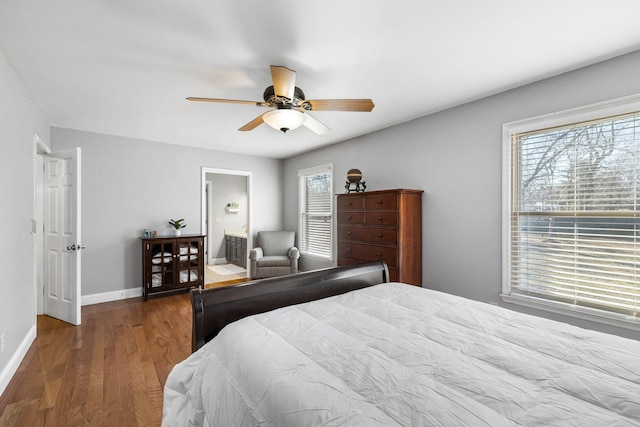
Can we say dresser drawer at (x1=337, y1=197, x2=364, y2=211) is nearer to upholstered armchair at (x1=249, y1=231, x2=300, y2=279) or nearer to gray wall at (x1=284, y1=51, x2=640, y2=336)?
gray wall at (x1=284, y1=51, x2=640, y2=336)

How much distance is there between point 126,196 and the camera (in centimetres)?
436

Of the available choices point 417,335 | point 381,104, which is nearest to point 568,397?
point 417,335

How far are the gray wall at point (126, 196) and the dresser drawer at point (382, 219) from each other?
3.11 m

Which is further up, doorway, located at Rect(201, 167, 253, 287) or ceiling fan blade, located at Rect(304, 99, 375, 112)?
ceiling fan blade, located at Rect(304, 99, 375, 112)

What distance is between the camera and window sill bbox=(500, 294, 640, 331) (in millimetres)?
2137

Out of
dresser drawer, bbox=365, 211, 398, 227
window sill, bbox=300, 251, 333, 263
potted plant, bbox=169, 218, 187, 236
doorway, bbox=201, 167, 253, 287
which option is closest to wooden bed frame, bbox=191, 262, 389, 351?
dresser drawer, bbox=365, 211, 398, 227

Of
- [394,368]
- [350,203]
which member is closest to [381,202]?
[350,203]

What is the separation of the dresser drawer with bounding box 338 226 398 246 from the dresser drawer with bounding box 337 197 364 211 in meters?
0.26

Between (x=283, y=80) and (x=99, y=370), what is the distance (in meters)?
2.78

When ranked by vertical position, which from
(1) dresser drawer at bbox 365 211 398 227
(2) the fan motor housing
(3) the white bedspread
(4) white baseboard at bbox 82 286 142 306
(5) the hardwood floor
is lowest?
(5) the hardwood floor

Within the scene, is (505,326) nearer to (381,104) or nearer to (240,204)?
(381,104)

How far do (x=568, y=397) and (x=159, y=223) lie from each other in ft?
16.6

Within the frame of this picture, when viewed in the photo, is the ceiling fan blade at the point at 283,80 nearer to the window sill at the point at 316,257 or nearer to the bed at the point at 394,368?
the bed at the point at 394,368

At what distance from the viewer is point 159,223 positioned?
183 inches
